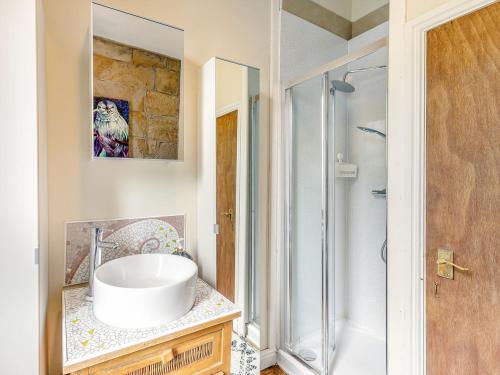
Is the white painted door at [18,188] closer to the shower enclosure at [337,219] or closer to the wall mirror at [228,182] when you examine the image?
the wall mirror at [228,182]

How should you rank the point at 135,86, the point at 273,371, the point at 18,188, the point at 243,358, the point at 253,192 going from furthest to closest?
the point at 273,371, the point at 253,192, the point at 243,358, the point at 135,86, the point at 18,188

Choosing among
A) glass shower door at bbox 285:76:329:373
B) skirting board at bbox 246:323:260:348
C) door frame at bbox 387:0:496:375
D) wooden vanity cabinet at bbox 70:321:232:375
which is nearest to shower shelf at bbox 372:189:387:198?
glass shower door at bbox 285:76:329:373

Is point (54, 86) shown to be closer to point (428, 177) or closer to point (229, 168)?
point (229, 168)

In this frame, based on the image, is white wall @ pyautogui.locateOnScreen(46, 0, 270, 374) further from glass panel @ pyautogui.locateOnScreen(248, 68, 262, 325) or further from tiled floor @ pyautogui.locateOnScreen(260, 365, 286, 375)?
tiled floor @ pyautogui.locateOnScreen(260, 365, 286, 375)

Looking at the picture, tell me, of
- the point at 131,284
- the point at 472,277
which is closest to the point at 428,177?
the point at 472,277

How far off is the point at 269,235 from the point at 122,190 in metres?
0.96

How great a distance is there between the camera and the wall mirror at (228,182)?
1.52m

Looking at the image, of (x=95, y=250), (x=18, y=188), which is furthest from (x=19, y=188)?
(x=95, y=250)

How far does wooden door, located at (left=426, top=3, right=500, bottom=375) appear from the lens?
3.22ft

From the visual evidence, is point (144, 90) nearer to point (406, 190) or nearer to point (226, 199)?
point (226, 199)

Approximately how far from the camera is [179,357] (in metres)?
1.05

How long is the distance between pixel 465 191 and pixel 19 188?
4.93 feet

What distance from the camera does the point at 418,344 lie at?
46.4 inches

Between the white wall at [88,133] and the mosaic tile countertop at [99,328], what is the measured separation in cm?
22
